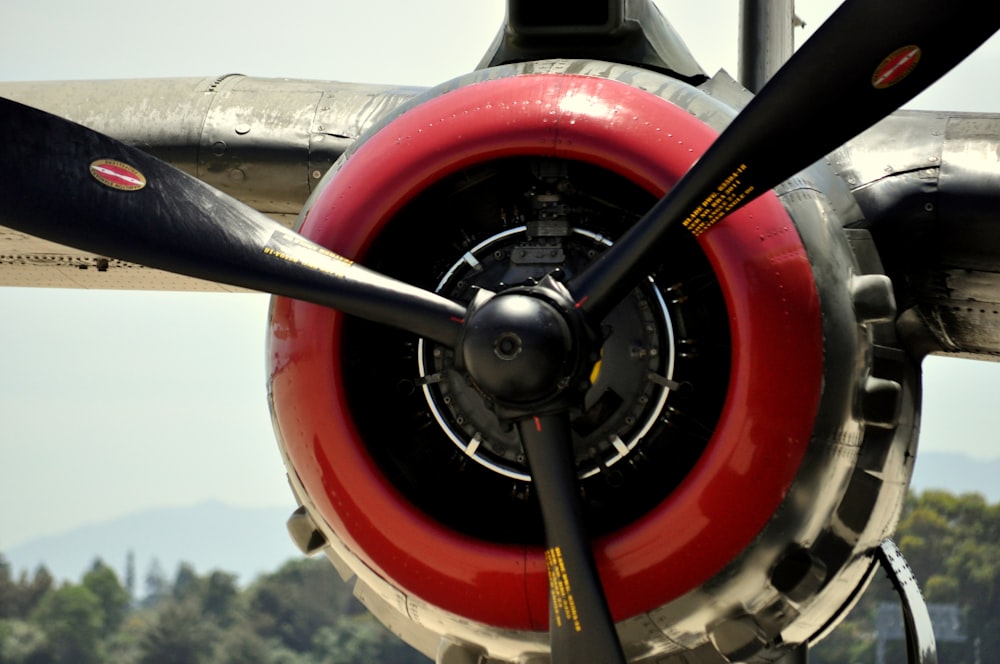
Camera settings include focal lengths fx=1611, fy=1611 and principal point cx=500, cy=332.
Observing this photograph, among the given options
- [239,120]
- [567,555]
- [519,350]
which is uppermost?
[239,120]

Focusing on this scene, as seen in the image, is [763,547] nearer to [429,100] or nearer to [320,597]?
[429,100]

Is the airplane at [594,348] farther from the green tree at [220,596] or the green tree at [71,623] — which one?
the green tree at [220,596]

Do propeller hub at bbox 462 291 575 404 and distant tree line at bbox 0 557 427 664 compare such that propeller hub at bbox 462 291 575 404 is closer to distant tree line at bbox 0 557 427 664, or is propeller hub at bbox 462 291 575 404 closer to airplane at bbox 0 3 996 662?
airplane at bbox 0 3 996 662

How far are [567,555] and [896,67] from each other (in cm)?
168

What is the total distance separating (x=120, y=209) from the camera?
516 centimetres

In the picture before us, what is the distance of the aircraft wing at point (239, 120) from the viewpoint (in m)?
6.39

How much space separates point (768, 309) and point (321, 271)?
1372 mm

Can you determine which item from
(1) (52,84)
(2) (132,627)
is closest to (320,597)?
(2) (132,627)

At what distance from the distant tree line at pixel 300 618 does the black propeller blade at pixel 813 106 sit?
3451 cm

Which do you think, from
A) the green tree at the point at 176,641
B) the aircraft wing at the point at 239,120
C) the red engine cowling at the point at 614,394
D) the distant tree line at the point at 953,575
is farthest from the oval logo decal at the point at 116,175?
the green tree at the point at 176,641

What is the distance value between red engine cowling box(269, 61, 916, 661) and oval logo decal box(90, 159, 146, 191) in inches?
21.8

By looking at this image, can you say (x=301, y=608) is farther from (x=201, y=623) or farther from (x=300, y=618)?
(x=201, y=623)

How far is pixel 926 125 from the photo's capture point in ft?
18.3

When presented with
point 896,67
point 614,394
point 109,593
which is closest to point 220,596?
point 109,593
